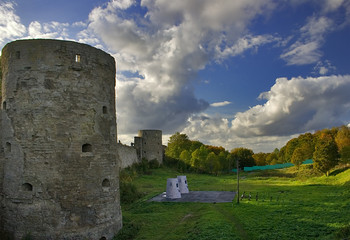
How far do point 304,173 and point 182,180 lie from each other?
27110 mm

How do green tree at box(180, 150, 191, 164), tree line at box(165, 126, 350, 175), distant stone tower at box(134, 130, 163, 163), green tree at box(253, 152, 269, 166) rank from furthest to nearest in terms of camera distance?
green tree at box(253, 152, 269, 166)
green tree at box(180, 150, 191, 164)
distant stone tower at box(134, 130, 163, 163)
tree line at box(165, 126, 350, 175)

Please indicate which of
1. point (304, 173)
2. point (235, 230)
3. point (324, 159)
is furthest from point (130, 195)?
point (304, 173)

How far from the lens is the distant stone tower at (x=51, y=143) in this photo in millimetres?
12234

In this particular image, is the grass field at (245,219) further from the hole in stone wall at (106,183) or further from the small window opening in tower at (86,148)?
the small window opening in tower at (86,148)

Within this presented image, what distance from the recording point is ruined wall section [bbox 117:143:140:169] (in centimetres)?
3878

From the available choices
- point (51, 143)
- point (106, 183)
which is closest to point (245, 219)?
point (106, 183)

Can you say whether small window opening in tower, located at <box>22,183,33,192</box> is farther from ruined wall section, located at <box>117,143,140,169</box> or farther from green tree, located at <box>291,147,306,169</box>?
green tree, located at <box>291,147,306,169</box>

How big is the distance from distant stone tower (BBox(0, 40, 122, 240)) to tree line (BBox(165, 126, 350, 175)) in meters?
14.9

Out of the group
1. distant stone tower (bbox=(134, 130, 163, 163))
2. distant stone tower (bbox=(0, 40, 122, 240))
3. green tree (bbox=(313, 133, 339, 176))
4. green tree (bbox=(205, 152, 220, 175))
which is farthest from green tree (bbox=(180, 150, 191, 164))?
distant stone tower (bbox=(0, 40, 122, 240))

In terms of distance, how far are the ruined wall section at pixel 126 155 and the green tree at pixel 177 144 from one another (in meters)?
27.6

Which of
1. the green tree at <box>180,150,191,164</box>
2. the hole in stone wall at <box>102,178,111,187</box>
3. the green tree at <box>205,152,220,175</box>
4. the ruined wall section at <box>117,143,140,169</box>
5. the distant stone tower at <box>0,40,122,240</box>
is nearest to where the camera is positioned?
the distant stone tower at <box>0,40,122,240</box>

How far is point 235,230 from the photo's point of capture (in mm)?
15586

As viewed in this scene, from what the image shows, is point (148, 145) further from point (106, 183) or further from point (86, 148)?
point (86, 148)

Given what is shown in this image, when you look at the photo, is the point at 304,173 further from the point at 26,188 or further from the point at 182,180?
the point at 26,188
